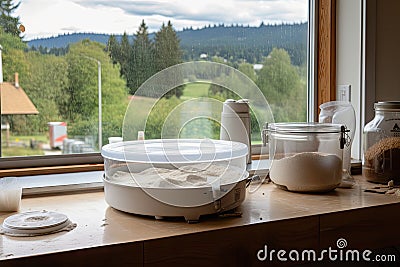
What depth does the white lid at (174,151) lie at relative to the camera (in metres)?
1.27

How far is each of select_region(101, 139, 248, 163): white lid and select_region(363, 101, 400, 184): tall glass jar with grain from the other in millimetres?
518

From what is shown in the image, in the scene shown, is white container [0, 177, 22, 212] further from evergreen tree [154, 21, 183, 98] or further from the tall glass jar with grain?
the tall glass jar with grain

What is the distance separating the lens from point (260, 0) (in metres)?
1.99

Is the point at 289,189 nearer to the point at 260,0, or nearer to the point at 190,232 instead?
the point at 190,232

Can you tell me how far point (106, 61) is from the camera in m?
1.74

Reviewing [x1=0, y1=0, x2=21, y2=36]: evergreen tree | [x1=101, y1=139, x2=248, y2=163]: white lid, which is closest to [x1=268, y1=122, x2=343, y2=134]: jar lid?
[x1=101, y1=139, x2=248, y2=163]: white lid

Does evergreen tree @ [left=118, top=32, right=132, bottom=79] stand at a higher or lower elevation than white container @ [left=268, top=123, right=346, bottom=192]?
higher

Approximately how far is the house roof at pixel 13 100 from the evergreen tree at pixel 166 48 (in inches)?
17.7

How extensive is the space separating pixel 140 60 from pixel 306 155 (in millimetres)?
651

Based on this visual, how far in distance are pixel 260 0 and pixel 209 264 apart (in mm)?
1180

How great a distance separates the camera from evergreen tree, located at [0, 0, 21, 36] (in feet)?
5.19

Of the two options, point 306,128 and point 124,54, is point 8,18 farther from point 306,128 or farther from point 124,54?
point 306,128

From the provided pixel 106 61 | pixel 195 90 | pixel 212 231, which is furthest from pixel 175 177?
pixel 106 61

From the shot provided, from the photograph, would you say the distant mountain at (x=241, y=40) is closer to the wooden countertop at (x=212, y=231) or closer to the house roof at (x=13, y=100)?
the house roof at (x=13, y=100)
